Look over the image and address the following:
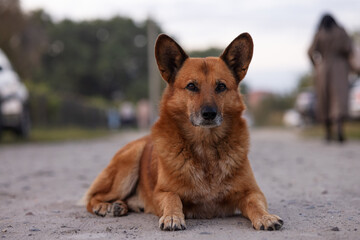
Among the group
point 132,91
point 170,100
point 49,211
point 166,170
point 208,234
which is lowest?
point 132,91

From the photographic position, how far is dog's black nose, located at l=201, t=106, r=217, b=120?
144 inches

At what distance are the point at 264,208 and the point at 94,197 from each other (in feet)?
5.60

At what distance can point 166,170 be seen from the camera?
12.3 feet

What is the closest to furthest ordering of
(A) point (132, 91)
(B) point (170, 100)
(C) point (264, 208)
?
(C) point (264, 208) < (B) point (170, 100) < (A) point (132, 91)

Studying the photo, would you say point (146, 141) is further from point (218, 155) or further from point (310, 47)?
point (310, 47)

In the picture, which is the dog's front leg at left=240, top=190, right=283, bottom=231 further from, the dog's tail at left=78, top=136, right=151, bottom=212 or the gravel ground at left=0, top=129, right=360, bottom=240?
the dog's tail at left=78, top=136, right=151, bottom=212

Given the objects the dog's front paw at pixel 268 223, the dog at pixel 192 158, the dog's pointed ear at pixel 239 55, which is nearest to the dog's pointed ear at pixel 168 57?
the dog at pixel 192 158

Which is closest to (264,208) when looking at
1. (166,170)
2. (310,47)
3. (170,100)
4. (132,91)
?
(166,170)

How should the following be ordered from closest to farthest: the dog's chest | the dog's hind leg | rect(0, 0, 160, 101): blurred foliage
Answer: the dog's chest < the dog's hind leg < rect(0, 0, 160, 101): blurred foliage

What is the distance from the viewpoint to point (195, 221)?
363 centimetres

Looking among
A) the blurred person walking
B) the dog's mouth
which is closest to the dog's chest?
A: the dog's mouth

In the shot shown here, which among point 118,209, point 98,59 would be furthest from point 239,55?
point 98,59

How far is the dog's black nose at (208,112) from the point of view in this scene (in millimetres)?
3662

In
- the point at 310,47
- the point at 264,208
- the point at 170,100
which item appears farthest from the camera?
the point at 310,47
